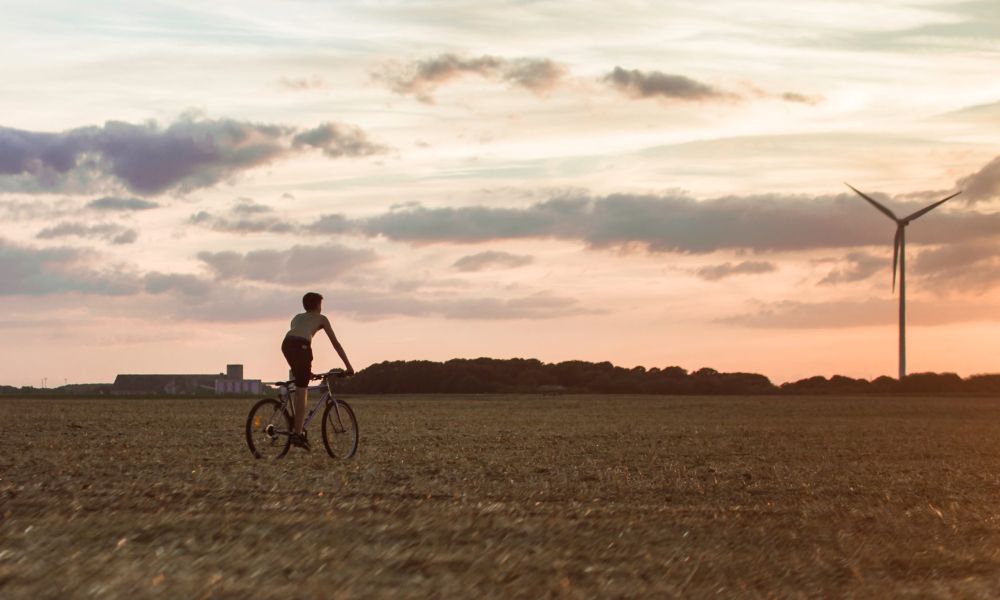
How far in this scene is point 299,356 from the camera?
18688mm

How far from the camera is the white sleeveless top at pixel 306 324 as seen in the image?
18.6m

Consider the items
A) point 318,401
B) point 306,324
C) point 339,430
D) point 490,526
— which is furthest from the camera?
point 339,430

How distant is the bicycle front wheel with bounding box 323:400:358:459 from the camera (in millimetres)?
19328

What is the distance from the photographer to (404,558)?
28.9ft

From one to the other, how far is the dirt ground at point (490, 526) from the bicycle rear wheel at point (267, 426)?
44cm

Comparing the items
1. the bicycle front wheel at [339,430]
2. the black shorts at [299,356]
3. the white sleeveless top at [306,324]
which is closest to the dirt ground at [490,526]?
the bicycle front wheel at [339,430]

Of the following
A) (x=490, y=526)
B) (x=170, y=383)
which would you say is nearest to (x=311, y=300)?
(x=490, y=526)

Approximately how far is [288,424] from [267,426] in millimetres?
300

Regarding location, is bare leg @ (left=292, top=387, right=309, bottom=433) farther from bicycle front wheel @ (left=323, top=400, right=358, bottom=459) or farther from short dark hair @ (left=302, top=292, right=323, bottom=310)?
short dark hair @ (left=302, top=292, right=323, bottom=310)

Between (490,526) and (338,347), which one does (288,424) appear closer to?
(338,347)

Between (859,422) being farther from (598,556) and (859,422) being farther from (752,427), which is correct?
(598,556)

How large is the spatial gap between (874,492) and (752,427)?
17976mm

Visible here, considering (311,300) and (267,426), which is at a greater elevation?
(311,300)

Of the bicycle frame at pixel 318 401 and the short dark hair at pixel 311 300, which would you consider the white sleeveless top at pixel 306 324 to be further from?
the bicycle frame at pixel 318 401
